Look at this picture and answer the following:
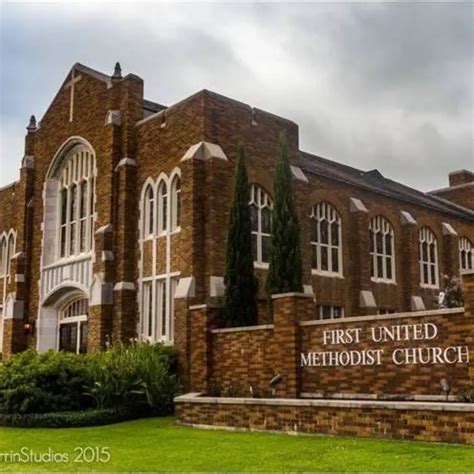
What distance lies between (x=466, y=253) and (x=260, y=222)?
1552 cm

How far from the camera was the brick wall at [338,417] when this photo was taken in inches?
412

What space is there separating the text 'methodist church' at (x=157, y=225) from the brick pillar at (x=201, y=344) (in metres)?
1.38

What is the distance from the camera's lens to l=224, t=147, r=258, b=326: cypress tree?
704 inches

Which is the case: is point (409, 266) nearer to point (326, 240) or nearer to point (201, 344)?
point (326, 240)

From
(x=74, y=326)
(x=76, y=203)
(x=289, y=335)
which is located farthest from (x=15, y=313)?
(x=289, y=335)

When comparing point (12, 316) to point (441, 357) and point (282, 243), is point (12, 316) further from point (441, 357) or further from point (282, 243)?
point (441, 357)

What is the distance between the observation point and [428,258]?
100 feet

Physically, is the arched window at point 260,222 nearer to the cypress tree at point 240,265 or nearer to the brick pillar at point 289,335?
the cypress tree at point 240,265

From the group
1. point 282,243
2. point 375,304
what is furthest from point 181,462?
point 375,304

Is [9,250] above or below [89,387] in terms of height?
above

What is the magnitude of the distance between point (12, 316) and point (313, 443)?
58.5 feet

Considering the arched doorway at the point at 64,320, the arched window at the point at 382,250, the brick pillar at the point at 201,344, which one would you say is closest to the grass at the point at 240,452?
the brick pillar at the point at 201,344

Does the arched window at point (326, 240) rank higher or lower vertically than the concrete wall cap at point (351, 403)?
higher

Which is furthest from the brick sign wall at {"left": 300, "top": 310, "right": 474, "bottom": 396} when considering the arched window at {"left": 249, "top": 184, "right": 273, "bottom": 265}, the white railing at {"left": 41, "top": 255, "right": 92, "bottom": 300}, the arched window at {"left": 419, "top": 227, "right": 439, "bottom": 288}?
the arched window at {"left": 419, "top": 227, "right": 439, "bottom": 288}
